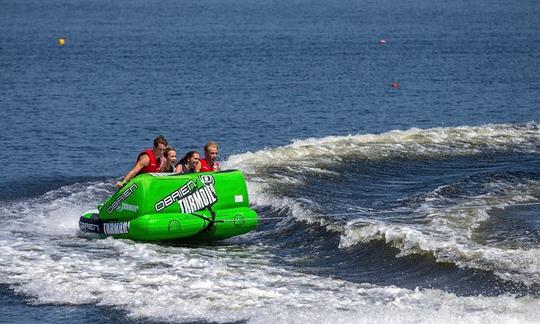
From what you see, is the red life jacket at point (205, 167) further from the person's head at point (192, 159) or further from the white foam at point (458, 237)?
the white foam at point (458, 237)

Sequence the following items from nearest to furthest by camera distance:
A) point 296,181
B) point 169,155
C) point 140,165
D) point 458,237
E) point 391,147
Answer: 1. point 458,237
2. point 169,155
3. point 140,165
4. point 296,181
5. point 391,147

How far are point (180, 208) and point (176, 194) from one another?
0.22 m

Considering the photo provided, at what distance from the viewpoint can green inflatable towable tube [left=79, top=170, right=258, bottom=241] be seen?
15.2m

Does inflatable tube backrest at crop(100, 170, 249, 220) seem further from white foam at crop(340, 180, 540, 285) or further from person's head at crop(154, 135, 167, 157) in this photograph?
white foam at crop(340, 180, 540, 285)

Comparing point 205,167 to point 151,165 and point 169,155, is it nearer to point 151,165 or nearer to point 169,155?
point 169,155

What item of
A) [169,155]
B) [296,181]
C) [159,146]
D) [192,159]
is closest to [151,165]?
[159,146]

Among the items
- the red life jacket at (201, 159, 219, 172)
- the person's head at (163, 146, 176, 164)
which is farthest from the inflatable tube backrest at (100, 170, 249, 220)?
the red life jacket at (201, 159, 219, 172)

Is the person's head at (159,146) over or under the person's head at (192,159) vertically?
over

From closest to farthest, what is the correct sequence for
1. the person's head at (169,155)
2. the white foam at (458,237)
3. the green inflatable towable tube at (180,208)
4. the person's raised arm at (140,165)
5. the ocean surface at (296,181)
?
1. the ocean surface at (296,181)
2. the white foam at (458,237)
3. the green inflatable towable tube at (180,208)
4. the person's head at (169,155)
5. the person's raised arm at (140,165)

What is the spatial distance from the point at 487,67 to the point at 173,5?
7388 centimetres

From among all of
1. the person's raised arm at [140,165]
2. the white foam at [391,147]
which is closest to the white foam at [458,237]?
the person's raised arm at [140,165]

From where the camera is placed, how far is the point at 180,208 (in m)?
15.4

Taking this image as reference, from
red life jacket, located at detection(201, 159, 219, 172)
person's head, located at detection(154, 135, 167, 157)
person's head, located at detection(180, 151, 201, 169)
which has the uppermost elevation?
person's head, located at detection(154, 135, 167, 157)

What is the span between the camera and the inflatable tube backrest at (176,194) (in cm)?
1523
